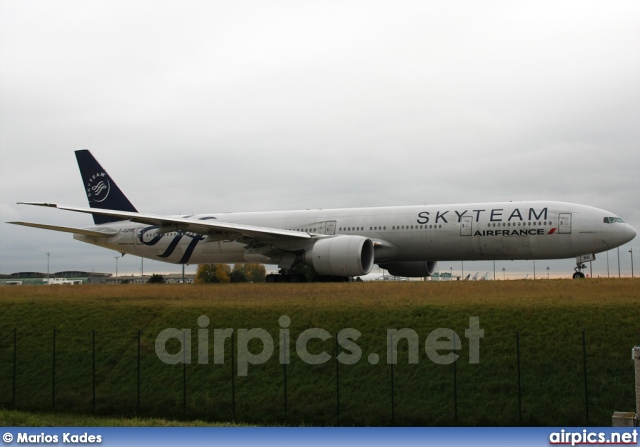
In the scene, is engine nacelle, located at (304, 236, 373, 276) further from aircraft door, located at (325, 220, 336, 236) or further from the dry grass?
aircraft door, located at (325, 220, 336, 236)

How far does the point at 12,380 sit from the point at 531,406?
13746 millimetres

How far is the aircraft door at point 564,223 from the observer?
29.4 metres

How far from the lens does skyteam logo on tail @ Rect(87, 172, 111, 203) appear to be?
137 feet

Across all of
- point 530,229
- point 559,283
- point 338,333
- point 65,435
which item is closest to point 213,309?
point 338,333

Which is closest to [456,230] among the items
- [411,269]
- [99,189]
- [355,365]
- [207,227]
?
[411,269]

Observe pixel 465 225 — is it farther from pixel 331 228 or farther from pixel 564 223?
pixel 331 228

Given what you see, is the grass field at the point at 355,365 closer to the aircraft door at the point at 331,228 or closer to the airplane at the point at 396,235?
the airplane at the point at 396,235

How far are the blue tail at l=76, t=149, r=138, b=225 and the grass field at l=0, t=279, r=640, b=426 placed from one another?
17.7 metres

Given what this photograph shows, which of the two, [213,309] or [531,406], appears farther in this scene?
[213,309]

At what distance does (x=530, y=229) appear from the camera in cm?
2988

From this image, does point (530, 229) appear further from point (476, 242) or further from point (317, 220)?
point (317, 220)

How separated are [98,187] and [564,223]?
26.2m

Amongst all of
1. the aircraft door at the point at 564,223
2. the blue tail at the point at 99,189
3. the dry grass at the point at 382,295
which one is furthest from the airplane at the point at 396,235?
the blue tail at the point at 99,189

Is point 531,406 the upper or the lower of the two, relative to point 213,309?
lower
